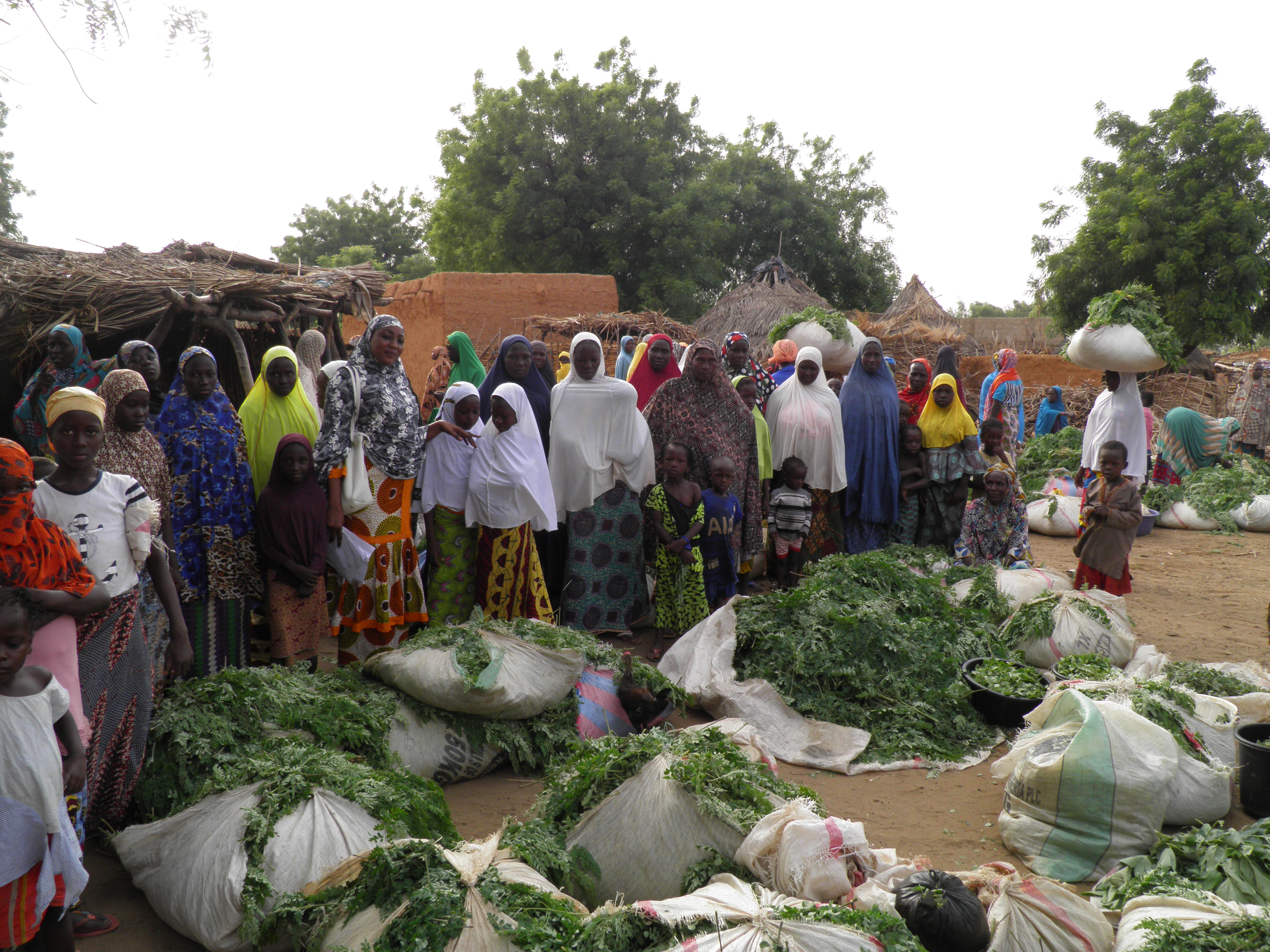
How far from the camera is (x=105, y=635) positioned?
3.15 metres

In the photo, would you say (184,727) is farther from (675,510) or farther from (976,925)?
(675,510)

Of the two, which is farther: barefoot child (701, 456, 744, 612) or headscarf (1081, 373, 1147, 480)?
headscarf (1081, 373, 1147, 480)

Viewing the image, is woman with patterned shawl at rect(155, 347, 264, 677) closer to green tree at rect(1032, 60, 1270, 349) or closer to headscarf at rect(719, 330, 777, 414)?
headscarf at rect(719, 330, 777, 414)

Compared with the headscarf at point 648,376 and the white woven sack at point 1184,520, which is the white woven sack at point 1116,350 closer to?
the headscarf at point 648,376

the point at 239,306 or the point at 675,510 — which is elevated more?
the point at 239,306

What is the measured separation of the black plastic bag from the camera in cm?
254

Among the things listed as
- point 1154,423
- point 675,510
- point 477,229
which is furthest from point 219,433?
point 477,229

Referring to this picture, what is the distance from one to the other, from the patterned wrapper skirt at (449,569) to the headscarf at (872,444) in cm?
346

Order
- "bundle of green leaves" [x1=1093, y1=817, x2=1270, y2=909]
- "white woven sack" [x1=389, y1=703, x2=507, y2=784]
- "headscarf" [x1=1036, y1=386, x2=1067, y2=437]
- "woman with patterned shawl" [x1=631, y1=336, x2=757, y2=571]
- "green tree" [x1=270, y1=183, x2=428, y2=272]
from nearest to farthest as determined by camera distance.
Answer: "bundle of green leaves" [x1=1093, y1=817, x2=1270, y2=909]
"white woven sack" [x1=389, y1=703, x2=507, y2=784]
"woman with patterned shawl" [x1=631, y1=336, x2=757, y2=571]
"headscarf" [x1=1036, y1=386, x2=1067, y2=437]
"green tree" [x1=270, y1=183, x2=428, y2=272]

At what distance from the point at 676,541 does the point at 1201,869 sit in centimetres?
341

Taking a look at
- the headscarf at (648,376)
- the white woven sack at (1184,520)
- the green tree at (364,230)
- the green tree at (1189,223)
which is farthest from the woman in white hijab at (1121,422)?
the green tree at (364,230)

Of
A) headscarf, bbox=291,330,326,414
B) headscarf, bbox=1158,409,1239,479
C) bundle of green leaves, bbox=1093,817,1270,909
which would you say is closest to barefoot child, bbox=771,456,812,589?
bundle of green leaves, bbox=1093,817,1270,909

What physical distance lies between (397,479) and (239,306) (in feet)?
10.7

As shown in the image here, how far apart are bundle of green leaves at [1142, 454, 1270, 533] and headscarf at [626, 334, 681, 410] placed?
764 cm
